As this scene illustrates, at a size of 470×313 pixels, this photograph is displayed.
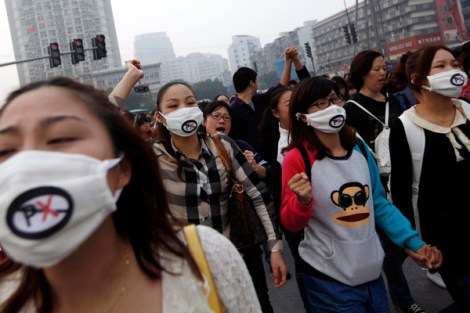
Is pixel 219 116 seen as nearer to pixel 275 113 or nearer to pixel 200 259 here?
pixel 275 113

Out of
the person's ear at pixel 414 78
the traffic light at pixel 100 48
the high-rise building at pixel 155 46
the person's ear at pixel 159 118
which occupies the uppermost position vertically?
the high-rise building at pixel 155 46

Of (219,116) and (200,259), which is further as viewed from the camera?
(219,116)

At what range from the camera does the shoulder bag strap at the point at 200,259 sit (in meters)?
1.24

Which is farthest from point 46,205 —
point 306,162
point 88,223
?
point 306,162

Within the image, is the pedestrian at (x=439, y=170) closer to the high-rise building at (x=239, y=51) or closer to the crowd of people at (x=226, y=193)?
the crowd of people at (x=226, y=193)

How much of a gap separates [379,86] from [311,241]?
1918mm

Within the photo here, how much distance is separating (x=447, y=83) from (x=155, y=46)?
155619 millimetres

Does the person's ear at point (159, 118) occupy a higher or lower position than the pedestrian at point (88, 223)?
higher

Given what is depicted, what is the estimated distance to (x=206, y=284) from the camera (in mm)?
1235

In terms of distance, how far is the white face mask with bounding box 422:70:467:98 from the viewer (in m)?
2.56

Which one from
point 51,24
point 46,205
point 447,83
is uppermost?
point 51,24

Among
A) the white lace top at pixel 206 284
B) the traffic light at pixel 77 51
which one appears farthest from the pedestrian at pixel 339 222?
the traffic light at pixel 77 51

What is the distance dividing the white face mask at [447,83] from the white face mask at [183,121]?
1.42 meters

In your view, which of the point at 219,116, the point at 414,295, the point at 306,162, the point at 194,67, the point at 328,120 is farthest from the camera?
the point at 194,67
